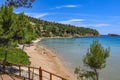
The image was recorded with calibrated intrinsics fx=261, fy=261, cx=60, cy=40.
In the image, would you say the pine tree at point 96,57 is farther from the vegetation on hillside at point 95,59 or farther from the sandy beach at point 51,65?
the sandy beach at point 51,65

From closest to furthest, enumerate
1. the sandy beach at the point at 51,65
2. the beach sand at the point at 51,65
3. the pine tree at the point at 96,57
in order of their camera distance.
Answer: the pine tree at the point at 96,57 → the beach sand at the point at 51,65 → the sandy beach at the point at 51,65

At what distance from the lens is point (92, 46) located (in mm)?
29766

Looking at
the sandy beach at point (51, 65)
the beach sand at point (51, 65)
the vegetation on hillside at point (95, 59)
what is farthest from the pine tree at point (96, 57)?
the sandy beach at point (51, 65)

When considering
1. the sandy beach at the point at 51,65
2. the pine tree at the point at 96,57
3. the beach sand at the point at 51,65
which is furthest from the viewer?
the sandy beach at the point at 51,65

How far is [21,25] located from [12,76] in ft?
21.1

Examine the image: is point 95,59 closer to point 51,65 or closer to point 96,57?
point 96,57

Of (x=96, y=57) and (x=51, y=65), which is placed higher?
(x=96, y=57)

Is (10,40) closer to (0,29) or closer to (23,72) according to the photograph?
(0,29)

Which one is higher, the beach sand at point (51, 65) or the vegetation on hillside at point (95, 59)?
the vegetation on hillside at point (95, 59)

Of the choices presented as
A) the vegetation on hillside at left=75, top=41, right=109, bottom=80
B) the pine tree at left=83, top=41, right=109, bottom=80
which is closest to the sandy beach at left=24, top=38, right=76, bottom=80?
the vegetation on hillside at left=75, top=41, right=109, bottom=80

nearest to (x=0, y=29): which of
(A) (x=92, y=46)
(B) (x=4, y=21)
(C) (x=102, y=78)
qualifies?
(B) (x=4, y=21)

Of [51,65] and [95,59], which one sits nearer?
[95,59]

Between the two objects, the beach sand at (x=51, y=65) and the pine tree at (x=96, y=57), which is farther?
the beach sand at (x=51, y=65)

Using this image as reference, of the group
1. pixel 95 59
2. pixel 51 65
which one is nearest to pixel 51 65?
pixel 51 65
